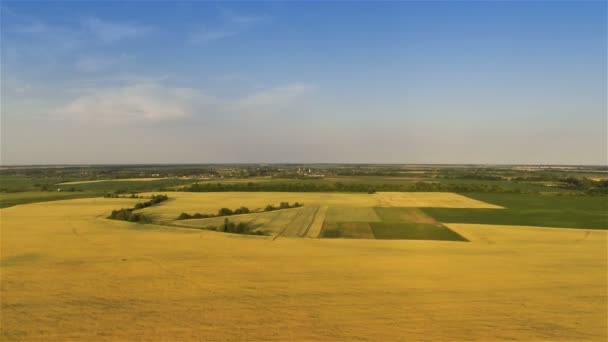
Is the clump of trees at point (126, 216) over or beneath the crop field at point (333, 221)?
over

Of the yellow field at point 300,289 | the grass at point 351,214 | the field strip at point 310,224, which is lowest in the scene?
the field strip at point 310,224

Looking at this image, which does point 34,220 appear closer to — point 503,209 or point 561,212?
point 503,209

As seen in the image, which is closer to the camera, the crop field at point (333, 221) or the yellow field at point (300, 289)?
the yellow field at point (300, 289)

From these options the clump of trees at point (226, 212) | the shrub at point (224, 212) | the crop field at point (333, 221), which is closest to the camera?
the crop field at point (333, 221)

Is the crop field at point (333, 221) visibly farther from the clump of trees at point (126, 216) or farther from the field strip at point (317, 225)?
the clump of trees at point (126, 216)

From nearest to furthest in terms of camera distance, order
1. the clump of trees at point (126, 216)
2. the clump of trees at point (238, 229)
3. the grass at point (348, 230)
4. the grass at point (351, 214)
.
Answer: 1. the grass at point (348, 230)
2. the clump of trees at point (238, 229)
3. the clump of trees at point (126, 216)
4. the grass at point (351, 214)

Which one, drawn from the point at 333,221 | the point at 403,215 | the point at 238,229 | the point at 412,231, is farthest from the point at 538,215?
the point at 238,229

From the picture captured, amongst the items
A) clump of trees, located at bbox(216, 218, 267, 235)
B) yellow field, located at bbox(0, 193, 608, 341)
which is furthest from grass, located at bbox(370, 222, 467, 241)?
clump of trees, located at bbox(216, 218, 267, 235)

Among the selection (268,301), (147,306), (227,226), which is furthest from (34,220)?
(268,301)

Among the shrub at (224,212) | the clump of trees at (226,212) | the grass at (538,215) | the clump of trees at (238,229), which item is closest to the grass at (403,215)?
the grass at (538,215)
